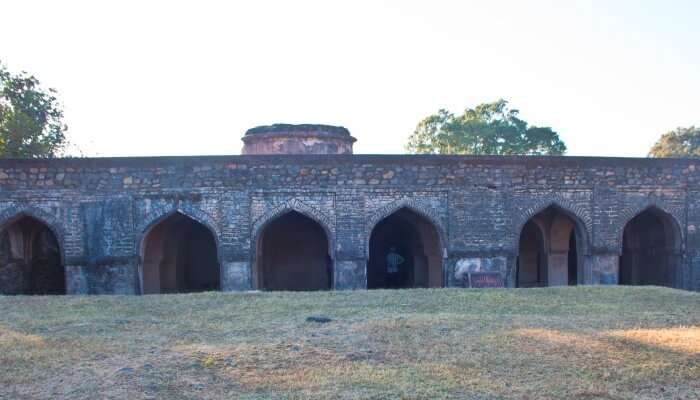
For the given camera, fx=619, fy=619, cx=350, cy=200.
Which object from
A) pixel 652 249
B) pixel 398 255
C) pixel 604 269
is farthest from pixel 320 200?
pixel 652 249

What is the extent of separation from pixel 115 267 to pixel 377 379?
9.31 metres

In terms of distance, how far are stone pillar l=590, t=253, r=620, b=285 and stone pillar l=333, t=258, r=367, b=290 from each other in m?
5.22

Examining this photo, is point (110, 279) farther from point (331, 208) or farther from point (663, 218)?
point (663, 218)

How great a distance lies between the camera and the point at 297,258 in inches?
655

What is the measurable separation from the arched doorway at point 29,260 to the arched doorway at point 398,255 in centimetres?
795

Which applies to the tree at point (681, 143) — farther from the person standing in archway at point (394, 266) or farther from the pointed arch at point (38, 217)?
the pointed arch at point (38, 217)

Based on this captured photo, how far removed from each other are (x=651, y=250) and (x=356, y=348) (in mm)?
12124

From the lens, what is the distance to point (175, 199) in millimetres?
13078

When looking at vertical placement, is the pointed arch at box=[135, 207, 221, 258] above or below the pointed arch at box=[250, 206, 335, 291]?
above

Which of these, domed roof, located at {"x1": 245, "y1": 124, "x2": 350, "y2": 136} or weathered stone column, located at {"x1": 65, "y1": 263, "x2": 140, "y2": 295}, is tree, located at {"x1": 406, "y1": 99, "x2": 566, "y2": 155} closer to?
domed roof, located at {"x1": 245, "y1": 124, "x2": 350, "y2": 136}

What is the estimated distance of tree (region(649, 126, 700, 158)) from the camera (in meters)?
40.0

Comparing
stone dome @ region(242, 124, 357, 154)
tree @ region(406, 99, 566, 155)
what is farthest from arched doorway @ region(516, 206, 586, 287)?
tree @ region(406, 99, 566, 155)

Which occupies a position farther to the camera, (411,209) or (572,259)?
(572,259)

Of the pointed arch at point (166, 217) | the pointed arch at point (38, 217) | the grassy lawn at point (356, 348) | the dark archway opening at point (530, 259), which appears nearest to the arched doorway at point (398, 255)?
the dark archway opening at point (530, 259)
